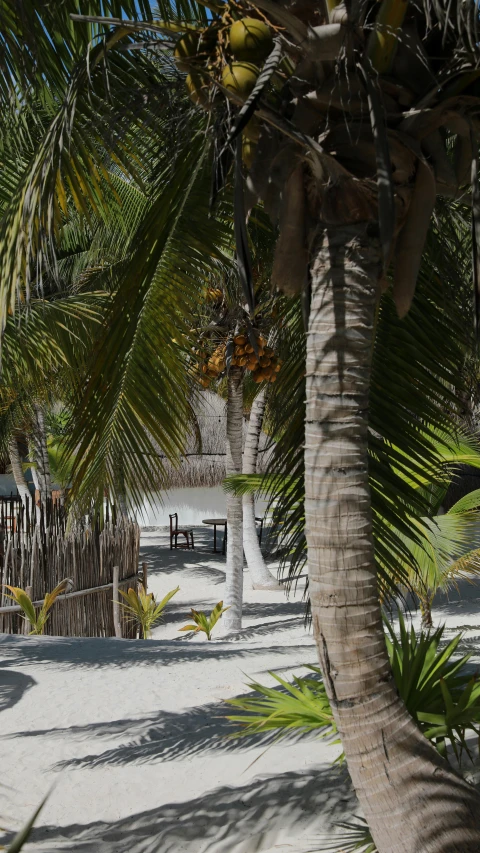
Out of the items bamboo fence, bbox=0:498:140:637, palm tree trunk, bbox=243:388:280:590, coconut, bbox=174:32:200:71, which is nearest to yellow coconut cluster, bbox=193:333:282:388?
bamboo fence, bbox=0:498:140:637

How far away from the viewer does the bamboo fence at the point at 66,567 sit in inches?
309

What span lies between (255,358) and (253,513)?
18.8 feet

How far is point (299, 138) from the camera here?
7.45 feet

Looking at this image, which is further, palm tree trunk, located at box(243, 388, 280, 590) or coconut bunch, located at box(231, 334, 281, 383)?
palm tree trunk, located at box(243, 388, 280, 590)

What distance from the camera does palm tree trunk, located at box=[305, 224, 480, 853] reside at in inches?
89.2

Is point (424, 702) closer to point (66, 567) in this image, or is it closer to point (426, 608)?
point (426, 608)

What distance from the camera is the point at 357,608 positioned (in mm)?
2311

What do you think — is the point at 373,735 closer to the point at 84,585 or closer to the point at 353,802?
the point at 353,802

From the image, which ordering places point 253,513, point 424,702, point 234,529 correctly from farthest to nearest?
point 253,513 → point 234,529 → point 424,702

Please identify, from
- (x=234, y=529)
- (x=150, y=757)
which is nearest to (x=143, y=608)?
(x=234, y=529)

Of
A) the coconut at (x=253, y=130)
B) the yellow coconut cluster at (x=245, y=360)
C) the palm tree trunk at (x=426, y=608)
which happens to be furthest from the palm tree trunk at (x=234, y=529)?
the coconut at (x=253, y=130)

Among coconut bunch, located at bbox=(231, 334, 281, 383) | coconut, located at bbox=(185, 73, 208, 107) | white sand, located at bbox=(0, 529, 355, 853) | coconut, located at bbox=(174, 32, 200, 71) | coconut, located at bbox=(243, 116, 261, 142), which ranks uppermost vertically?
coconut, located at bbox=(174, 32, 200, 71)

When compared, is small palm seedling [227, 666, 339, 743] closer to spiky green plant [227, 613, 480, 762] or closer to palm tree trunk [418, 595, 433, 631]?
spiky green plant [227, 613, 480, 762]

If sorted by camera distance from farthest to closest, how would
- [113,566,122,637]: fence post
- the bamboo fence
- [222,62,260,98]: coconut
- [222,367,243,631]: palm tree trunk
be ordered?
[222,367,243,631]: palm tree trunk
[113,566,122,637]: fence post
the bamboo fence
[222,62,260,98]: coconut
